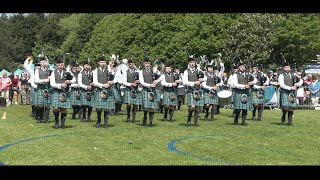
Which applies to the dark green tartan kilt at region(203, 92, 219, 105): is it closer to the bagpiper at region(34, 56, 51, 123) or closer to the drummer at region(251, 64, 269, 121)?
the drummer at region(251, 64, 269, 121)

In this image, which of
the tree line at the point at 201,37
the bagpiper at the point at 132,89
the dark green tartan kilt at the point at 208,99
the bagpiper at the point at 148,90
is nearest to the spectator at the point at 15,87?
the tree line at the point at 201,37

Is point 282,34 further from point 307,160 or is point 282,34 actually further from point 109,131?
point 307,160

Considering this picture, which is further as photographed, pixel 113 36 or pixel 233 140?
pixel 113 36

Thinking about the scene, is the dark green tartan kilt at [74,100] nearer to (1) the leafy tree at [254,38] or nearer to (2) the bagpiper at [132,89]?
(2) the bagpiper at [132,89]

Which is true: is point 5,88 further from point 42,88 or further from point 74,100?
point 42,88

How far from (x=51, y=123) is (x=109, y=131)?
2.82 meters

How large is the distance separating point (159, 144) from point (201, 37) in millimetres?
36427

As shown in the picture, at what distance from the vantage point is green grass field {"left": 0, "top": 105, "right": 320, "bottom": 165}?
9.21m

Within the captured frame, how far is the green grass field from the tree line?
11.9 meters

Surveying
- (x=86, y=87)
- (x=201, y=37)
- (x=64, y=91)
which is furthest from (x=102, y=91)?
(x=201, y=37)

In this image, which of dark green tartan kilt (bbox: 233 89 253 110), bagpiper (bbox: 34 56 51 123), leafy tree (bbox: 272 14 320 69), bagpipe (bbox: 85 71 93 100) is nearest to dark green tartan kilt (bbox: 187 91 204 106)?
dark green tartan kilt (bbox: 233 89 253 110)

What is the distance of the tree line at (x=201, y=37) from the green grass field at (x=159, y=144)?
11886mm

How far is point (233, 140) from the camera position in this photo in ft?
39.4

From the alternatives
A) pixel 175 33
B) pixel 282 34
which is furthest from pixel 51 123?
pixel 175 33
